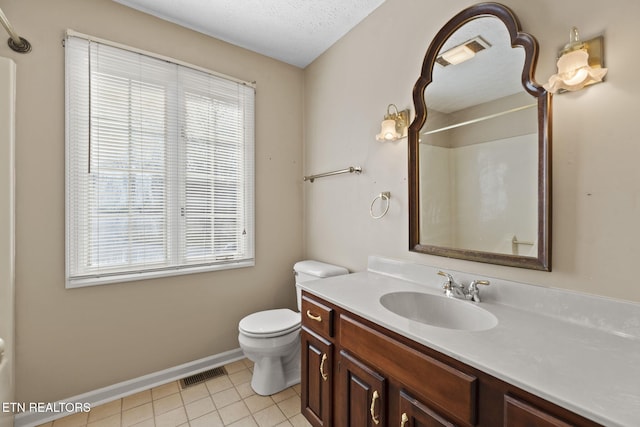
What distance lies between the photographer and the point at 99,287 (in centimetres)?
171

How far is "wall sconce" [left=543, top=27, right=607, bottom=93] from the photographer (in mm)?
943

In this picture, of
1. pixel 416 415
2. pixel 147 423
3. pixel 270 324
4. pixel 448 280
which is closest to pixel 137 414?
pixel 147 423

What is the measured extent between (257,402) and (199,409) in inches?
13.5

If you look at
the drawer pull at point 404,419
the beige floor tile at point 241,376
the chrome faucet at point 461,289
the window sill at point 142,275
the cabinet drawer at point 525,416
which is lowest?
the beige floor tile at point 241,376

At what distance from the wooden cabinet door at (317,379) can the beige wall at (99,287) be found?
37.4 inches

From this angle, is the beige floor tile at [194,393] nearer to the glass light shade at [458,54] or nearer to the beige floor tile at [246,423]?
the beige floor tile at [246,423]

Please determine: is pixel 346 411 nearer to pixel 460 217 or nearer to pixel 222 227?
pixel 460 217

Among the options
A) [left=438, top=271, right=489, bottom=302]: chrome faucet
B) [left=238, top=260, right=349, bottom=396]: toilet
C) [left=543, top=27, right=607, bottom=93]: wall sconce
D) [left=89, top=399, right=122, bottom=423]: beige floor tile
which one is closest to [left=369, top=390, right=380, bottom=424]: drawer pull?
[left=438, top=271, right=489, bottom=302]: chrome faucet

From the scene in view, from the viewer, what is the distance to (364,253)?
1.89 metres

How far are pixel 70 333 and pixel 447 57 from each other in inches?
103

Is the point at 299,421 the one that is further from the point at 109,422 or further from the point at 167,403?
the point at 109,422

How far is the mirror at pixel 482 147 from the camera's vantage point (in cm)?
111

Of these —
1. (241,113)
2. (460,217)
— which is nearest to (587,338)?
(460,217)

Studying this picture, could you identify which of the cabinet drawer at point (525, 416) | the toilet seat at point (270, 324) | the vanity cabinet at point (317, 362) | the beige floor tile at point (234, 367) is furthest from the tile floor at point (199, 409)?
the cabinet drawer at point (525, 416)
